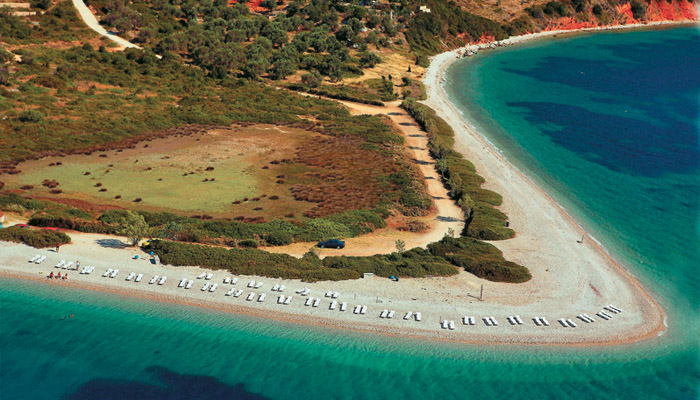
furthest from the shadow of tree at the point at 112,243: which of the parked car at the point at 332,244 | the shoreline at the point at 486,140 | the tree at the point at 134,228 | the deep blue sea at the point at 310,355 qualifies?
the shoreline at the point at 486,140

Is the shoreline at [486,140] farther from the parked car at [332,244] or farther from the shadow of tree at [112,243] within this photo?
the shadow of tree at [112,243]

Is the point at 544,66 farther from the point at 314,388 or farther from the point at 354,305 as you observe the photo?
the point at 314,388

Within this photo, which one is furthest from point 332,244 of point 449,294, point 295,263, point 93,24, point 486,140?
point 93,24

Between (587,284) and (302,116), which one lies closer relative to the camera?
(587,284)

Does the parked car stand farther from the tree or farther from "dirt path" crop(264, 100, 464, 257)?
the tree

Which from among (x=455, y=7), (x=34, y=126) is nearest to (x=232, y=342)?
(x=34, y=126)

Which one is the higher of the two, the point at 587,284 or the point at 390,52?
the point at 390,52

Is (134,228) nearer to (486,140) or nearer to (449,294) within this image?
(449,294)
